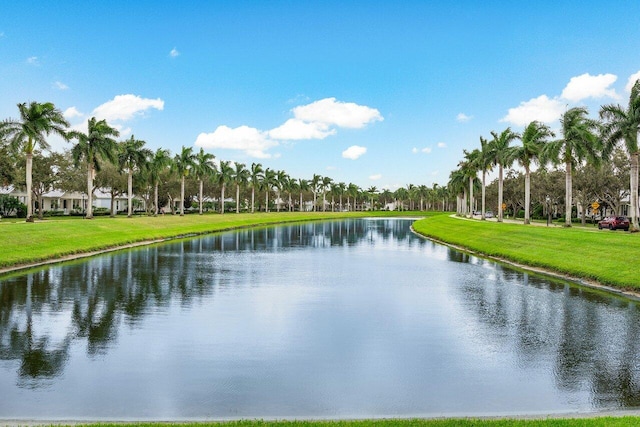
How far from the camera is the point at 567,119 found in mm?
49938

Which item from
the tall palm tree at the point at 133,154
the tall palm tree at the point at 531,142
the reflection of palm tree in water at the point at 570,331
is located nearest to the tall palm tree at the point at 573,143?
the tall palm tree at the point at 531,142

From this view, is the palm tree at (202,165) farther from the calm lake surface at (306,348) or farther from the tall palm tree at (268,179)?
the calm lake surface at (306,348)

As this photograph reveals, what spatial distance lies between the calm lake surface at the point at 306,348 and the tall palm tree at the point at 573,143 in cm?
2778

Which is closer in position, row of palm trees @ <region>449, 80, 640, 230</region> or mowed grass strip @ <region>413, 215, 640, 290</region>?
mowed grass strip @ <region>413, 215, 640, 290</region>

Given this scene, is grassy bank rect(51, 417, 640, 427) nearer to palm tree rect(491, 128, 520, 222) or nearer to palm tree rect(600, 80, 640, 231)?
palm tree rect(600, 80, 640, 231)

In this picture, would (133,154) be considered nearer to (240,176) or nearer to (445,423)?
(240,176)

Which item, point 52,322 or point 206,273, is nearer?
point 52,322

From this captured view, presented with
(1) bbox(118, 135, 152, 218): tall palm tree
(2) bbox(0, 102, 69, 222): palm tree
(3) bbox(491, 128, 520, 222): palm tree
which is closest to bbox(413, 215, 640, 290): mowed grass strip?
(3) bbox(491, 128, 520, 222): palm tree

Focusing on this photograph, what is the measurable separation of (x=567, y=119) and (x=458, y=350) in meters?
43.2

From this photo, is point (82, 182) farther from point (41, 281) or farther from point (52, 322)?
point (52, 322)

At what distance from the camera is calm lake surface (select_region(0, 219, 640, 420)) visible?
9.66m

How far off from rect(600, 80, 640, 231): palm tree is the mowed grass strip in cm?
673

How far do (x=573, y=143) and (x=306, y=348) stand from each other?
4312 centimetres

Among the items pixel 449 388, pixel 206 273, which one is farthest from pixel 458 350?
pixel 206 273
